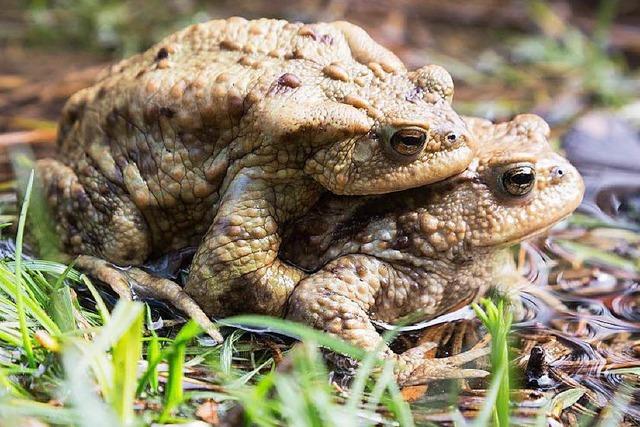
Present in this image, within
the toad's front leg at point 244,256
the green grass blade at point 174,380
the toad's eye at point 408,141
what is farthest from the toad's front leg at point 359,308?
the green grass blade at point 174,380

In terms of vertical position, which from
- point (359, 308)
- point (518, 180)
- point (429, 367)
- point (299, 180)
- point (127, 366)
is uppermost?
point (299, 180)

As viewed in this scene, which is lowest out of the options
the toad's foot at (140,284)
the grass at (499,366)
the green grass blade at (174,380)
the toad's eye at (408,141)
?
the grass at (499,366)

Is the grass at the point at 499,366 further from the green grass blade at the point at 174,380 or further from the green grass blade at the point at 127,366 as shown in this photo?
the green grass blade at the point at 127,366

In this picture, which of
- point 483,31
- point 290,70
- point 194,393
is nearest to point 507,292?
point 290,70

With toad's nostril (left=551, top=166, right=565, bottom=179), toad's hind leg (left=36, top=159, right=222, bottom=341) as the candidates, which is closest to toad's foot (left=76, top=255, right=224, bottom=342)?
toad's hind leg (left=36, top=159, right=222, bottom=341)

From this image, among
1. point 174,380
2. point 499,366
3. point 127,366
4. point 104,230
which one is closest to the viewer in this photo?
point 127,366

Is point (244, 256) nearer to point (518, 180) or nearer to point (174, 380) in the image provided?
point (174, 380)

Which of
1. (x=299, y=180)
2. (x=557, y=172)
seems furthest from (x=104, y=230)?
(x=557, y=172)
